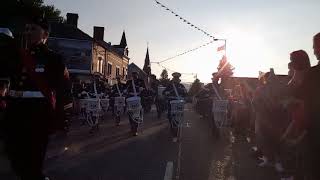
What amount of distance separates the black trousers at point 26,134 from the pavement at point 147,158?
339cm

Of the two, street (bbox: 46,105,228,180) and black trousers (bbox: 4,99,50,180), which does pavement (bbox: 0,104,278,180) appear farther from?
black trousers (bbox: 4,99,50,180)

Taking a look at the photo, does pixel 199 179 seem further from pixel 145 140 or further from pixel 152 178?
pixel 145 140

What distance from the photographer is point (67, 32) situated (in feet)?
190

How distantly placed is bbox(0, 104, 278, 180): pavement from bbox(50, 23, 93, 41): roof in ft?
135

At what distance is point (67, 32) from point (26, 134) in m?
53.6

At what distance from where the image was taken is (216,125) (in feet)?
55.4

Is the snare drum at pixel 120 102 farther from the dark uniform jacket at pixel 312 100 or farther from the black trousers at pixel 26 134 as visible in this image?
the dark uniform jacket at pixel 312 100

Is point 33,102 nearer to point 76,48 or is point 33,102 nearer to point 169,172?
point 169,172

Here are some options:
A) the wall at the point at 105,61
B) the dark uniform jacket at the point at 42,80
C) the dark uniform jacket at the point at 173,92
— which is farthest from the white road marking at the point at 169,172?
the wall at the point at 105,61

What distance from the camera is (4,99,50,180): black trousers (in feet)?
17.8

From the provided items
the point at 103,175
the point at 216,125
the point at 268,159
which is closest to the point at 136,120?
the point at 216,125

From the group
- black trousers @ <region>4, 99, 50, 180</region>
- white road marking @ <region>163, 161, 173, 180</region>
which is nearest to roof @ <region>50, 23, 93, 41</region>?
white road marking @ <region>163, 161, 173, 180</region>

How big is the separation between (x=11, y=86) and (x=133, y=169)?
4690mm

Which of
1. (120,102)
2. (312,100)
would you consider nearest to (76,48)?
(120,102)
